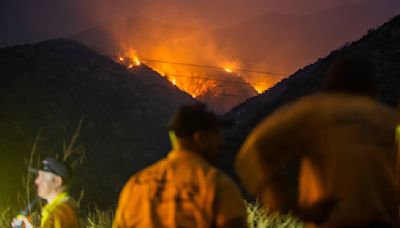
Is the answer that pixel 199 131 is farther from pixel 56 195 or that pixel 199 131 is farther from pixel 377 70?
pixel 377 70

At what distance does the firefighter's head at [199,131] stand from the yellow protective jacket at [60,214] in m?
1.29

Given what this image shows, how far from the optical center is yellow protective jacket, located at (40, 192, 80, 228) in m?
4.07

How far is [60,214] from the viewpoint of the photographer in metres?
4.09

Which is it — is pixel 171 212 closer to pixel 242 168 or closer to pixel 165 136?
pixel 242 168

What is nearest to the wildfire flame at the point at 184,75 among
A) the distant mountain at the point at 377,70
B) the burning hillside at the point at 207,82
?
the burning hillside at the point at 207,82

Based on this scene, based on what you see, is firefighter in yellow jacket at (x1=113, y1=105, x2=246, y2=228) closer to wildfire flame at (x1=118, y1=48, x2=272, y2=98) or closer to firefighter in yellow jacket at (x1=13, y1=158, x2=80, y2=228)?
firefighter in yellow jacket at (x1=13, y1=158, x2=80, y2=228)

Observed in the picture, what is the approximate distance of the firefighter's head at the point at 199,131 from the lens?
10.5ft

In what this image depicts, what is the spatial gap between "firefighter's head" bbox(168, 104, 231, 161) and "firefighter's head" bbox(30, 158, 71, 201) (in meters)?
1.39

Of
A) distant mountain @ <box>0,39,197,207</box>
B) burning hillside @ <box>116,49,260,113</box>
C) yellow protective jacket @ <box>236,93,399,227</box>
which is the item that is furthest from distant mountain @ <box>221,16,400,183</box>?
burning hillside @ <box>116,49,260,113</box>

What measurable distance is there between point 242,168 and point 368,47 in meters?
31.5

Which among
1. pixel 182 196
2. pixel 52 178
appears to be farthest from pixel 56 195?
pixel 182 196

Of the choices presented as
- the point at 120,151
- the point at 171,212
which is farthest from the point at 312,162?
the point at 120,151

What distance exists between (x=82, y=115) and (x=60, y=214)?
41486mm

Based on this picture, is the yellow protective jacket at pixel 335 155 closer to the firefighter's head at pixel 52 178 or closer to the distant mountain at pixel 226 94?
the firefighter's head at pixel 52 178
